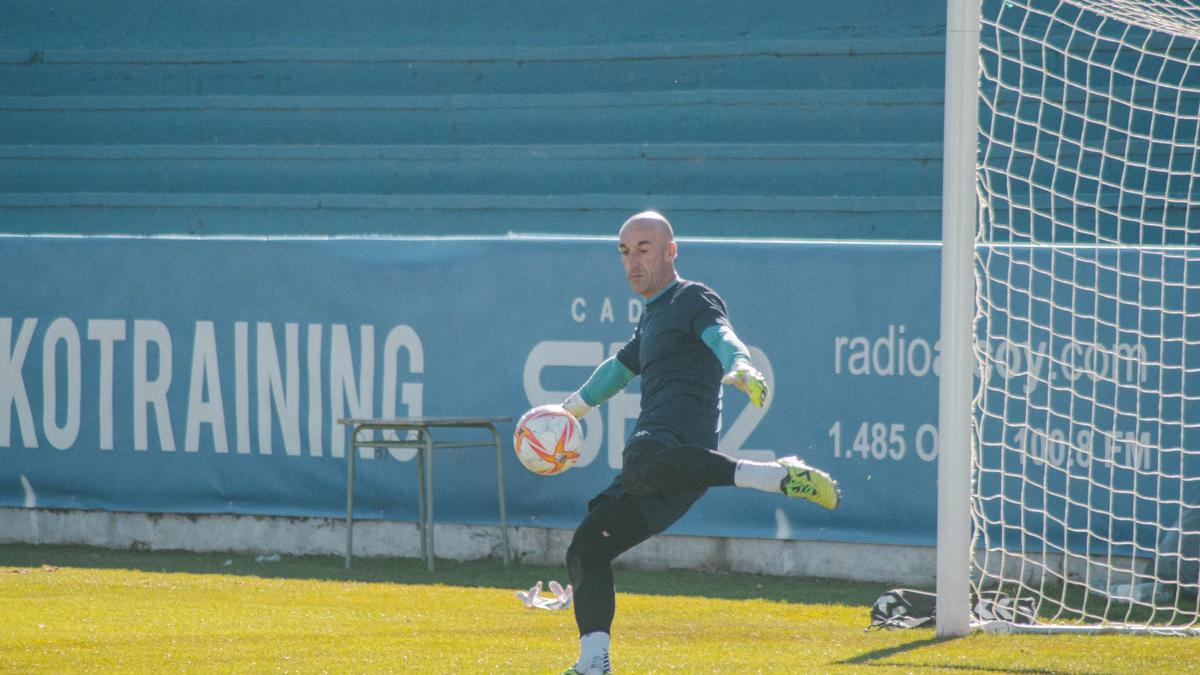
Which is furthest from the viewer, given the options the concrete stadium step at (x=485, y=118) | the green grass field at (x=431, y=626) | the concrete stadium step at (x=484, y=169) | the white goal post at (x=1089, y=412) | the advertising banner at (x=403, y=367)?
the concrete stadium step at (x=485, y=118)

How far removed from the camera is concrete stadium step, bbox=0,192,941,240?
1309cm

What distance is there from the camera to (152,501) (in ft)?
33.3

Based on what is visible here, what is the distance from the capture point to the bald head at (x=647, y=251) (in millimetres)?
5637

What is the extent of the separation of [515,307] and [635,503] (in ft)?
14.2

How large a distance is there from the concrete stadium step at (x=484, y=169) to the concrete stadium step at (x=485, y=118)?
1.12ft

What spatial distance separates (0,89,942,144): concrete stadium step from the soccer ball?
8.24 metres

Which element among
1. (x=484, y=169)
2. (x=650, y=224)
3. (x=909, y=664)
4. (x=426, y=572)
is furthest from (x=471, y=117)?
(x=909, y=664)

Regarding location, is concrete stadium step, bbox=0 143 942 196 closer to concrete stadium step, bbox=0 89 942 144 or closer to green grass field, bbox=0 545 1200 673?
concrete stadium step, bbox=0 89 942 144

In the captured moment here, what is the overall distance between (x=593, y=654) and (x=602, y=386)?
3.80ft

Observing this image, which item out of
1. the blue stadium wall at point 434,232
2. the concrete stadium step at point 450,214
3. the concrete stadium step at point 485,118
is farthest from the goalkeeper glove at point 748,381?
the concrete stadium step at point 485,118

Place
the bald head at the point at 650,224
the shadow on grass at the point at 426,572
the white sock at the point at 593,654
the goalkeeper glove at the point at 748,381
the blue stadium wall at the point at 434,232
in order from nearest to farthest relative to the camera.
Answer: the goalkeeper glove at the point at 748,381 < the white sock at the point at 593,654 < the bald head at the point at 650,224 < the shadow on grass at the point at 426,572 < the blue stadium wall at the point at 434,232

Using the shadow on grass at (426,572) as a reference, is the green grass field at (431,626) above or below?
above

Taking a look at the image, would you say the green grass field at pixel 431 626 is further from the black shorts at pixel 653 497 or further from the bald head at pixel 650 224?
the bald head at pixel 650 224

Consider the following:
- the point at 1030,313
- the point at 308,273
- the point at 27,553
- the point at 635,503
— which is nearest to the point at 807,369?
the point at 1030,313
